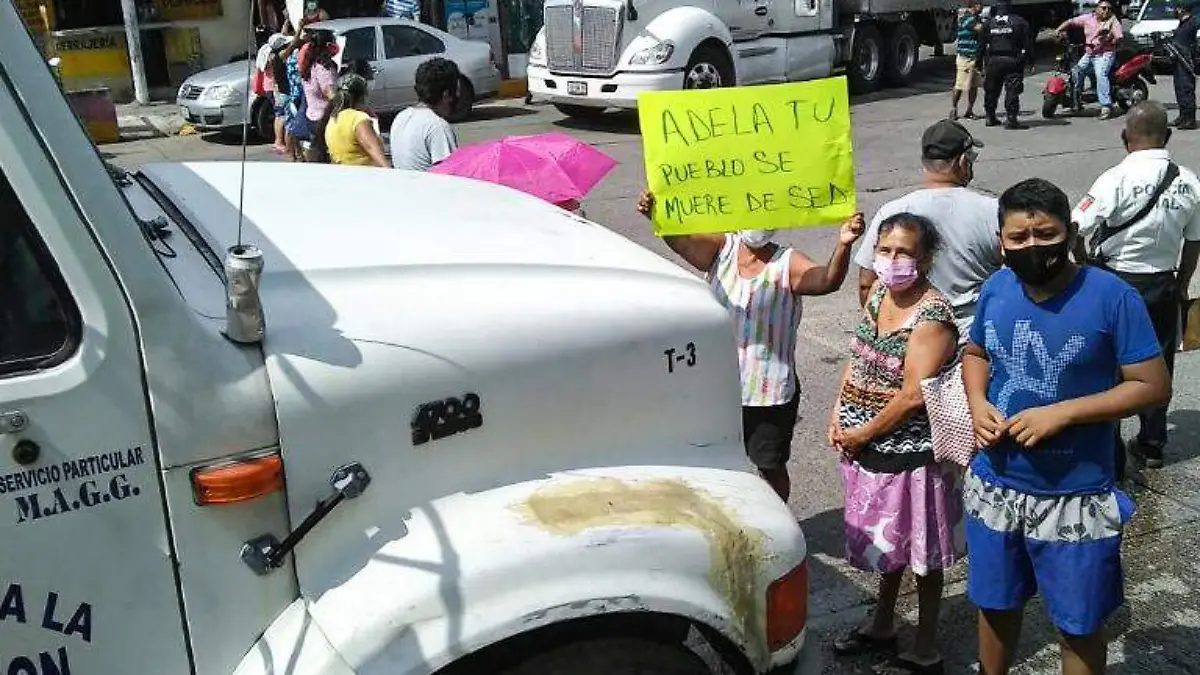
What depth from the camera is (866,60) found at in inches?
735

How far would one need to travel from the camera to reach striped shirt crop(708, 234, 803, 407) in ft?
13.1

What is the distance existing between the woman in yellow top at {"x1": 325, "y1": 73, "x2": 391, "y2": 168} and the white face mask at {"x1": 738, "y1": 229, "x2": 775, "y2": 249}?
319 cm

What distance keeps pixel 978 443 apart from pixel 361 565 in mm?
1858

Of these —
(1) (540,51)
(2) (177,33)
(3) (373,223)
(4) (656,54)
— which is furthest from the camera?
(2) (177,33)

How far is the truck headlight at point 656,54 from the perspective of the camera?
14875mm

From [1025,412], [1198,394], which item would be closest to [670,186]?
[1025,412]

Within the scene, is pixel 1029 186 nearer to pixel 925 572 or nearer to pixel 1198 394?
pixel 925 572

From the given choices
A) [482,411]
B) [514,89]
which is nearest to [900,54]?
[514,89]

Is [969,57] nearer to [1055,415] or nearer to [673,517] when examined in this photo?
[1055,415]

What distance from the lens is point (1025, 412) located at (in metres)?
3.05

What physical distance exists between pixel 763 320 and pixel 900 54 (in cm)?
1664

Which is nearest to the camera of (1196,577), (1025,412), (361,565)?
(361,565)

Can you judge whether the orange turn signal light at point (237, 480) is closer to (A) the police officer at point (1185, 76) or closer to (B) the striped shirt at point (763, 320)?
(B) the striped shirt at point (763, 320)

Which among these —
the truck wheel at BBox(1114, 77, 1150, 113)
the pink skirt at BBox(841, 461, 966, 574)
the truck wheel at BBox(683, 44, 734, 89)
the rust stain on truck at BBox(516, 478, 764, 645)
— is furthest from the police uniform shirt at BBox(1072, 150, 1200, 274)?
the truck wheel at BBox(1114, 77, 1150, 113)
